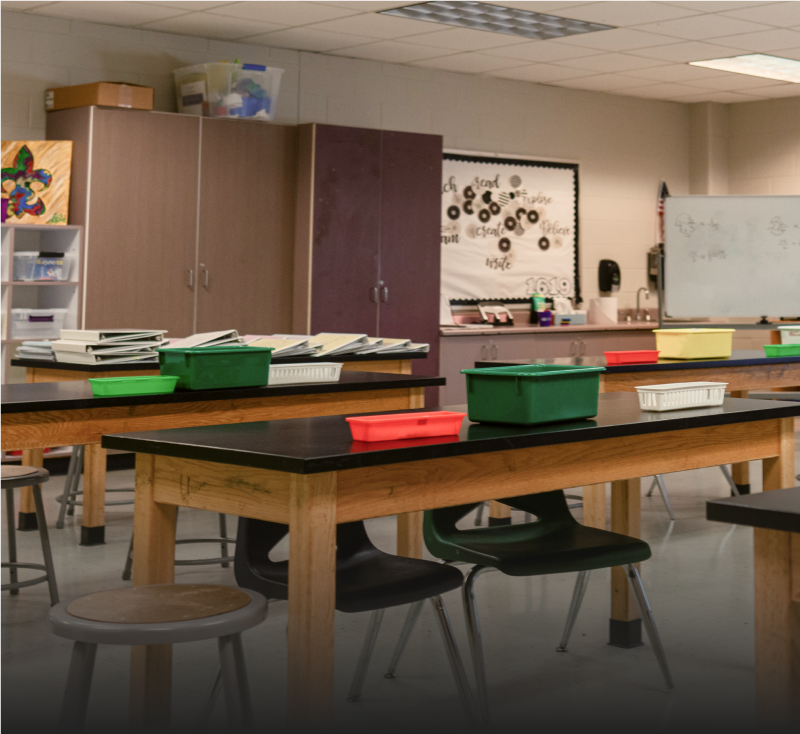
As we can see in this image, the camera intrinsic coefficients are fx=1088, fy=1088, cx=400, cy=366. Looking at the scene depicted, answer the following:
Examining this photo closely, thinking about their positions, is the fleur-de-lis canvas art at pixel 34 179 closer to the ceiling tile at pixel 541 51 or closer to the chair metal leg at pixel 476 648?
the ceiling tile at pixel 541 51

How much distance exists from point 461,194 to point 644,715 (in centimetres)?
583

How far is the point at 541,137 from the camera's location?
8.49 m

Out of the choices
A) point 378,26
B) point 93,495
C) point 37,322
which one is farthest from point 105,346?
point 378,26

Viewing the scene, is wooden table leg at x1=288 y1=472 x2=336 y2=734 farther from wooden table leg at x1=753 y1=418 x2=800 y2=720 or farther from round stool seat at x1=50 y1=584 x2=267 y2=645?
wooden table leg at x1=753 y1=418 x2=800 y2=720

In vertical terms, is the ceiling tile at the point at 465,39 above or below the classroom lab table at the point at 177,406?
above

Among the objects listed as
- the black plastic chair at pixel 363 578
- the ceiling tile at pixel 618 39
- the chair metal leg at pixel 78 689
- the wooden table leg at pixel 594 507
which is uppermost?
the ceiling tile at pixel 618 39

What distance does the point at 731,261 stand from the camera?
748 cm

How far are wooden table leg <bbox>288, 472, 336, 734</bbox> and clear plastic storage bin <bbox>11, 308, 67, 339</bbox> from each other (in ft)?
13.9

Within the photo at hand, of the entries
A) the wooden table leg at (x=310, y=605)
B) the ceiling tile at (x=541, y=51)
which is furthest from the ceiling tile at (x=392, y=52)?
the wooden table leg at (x=310, y=605)

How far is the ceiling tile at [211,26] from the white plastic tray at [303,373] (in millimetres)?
3193

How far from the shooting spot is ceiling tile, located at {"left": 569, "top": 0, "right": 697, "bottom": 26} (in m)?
5.98

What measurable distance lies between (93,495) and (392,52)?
13.3 ft

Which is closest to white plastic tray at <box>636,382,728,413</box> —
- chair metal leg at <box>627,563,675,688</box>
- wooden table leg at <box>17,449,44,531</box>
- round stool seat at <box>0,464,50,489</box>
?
chair metal leg at <box>627,563,675,688</box>

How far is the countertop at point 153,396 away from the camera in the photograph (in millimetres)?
2988
